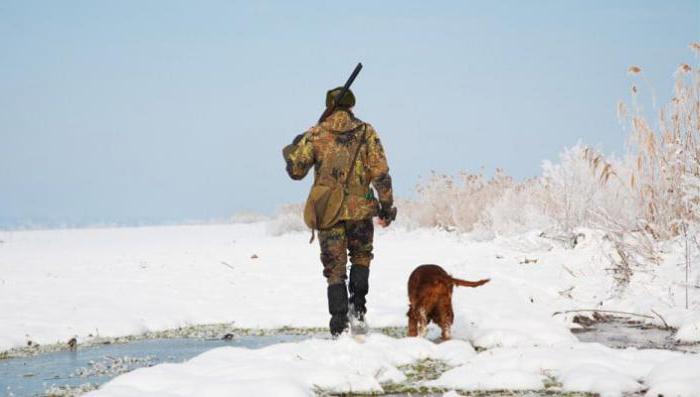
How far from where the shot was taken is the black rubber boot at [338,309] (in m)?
7.16

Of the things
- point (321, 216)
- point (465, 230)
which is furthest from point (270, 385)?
point (465, 230)

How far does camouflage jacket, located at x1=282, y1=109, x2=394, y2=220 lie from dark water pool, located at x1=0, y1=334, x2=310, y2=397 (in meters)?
1.74

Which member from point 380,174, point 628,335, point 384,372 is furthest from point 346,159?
point 628,335

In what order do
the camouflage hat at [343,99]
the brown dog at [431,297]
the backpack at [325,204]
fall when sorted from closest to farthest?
the backpack at [325,204]
the brown dog at [431,297]
the camouflage hat at [343,99]

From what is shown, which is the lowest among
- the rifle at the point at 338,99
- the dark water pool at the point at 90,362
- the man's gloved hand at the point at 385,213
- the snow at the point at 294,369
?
the dark water pool at the point at 90,362

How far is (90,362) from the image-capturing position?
7055mm

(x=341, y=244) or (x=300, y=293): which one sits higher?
(x=341, y=244)

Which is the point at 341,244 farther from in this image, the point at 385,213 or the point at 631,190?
the point at 631,190

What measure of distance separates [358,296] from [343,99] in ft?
5.70

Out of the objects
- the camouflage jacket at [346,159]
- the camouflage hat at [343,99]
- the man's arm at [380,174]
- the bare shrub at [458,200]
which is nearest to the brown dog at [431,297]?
the man's arm at [380,174]

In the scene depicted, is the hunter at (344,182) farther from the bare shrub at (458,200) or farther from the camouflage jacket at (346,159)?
the bare shrub at (458,200)

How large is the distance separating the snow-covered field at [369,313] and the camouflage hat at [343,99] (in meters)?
2.01

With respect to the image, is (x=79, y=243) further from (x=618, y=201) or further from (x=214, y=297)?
(x=618, y=201)

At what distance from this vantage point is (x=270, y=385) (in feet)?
16.4
